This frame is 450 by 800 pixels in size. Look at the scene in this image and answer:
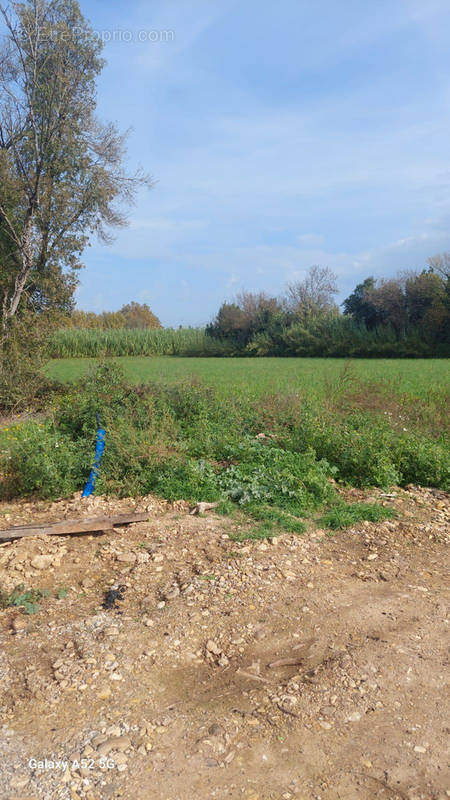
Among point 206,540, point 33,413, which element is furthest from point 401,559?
point 33,413

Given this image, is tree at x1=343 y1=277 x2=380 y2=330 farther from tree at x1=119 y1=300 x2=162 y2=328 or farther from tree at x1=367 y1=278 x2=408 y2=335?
tree at x1=119 y1=300 x2=162 y2=328

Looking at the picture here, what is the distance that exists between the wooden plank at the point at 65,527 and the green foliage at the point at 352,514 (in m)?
1.95

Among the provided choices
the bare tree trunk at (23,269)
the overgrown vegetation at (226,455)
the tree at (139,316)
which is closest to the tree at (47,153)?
the bare tree trunk at (23,269)

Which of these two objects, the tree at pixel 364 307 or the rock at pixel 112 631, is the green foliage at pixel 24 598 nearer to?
the rock at pixel 112 631

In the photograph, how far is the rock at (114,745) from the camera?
2.63 metres

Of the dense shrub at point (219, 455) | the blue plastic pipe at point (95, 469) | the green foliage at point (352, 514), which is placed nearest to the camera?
the green foliage at point (352, 514)

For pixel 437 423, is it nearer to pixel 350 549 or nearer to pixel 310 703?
pixel 350 549

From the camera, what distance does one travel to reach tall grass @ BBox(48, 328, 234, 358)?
3697 cm

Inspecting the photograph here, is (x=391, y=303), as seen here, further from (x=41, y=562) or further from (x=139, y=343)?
(x=41, y=562)

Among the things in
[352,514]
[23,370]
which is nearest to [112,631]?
[352,514]

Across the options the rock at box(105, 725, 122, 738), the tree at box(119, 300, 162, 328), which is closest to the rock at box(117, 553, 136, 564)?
the rock at box(105, 725, 122, 738)

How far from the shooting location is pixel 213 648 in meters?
3.53

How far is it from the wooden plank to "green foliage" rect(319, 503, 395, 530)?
6.40ft

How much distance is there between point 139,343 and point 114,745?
1551 inches
